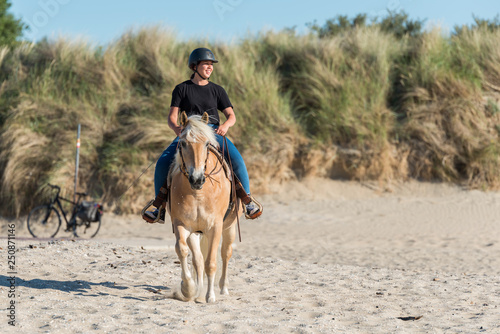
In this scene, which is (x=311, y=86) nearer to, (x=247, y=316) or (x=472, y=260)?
(x=472, y=260)

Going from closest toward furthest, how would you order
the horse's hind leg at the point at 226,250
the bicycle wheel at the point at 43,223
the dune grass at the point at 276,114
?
the horse's hind leg at the point at 226,250, the bicycle wheel at the point at 43,223, the dune grass at the point at 276,114

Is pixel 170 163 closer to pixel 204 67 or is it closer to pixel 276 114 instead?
pixel 204 67

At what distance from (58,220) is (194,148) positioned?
32.9ft

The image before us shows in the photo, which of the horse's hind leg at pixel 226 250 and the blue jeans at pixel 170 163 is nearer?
the blue jeans at pixel 170 163

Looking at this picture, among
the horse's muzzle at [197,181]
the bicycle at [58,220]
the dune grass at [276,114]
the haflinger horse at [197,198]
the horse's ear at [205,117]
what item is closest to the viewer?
the horse's muzzle at [197,181]

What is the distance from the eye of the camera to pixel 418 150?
15.9 meters

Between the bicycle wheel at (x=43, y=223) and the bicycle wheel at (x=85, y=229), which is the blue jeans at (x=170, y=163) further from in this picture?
the bicycle wheel at (x=43, y=223)

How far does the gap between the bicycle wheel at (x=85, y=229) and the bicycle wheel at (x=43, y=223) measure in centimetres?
49

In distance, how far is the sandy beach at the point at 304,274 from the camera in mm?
5258

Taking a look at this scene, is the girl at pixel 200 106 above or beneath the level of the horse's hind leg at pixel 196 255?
above

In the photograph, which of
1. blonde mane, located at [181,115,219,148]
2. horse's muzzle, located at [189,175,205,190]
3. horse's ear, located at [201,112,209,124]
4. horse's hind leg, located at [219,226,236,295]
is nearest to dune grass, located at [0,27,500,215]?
horse's hind leg, located at [219,226,236,295]

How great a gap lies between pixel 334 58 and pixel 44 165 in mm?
9343

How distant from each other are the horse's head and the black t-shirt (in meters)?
0.69

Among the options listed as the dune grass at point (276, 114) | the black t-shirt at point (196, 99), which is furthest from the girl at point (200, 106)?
the dune grass at point (276, 114)
